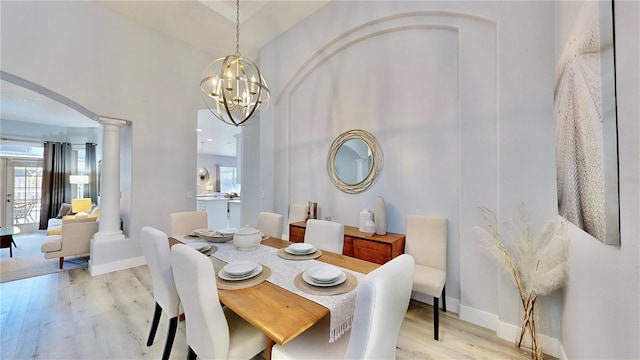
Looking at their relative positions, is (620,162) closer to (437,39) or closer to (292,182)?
(437,39)

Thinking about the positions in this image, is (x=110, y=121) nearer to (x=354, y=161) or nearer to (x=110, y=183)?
(x=110, y=183)

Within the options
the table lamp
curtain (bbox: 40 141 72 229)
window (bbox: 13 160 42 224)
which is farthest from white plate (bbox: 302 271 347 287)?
window (bbox: 13 160 42 224)

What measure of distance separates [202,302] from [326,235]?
124cm

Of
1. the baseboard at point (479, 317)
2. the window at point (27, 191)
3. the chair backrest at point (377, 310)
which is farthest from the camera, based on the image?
the window at point (27, 191)

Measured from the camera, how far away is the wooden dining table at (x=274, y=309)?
39.2 inches

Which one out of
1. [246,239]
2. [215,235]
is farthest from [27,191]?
[246,239]

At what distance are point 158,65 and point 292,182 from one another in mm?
2997

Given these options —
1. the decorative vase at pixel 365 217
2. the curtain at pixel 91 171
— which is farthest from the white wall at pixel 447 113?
the curtain at pixel 91 171

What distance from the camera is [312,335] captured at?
4.36 feet

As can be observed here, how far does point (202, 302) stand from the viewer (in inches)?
44.5

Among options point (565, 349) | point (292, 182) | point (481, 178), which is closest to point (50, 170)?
point (292, 182)

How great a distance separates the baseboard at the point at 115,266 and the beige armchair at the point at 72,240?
53 cm

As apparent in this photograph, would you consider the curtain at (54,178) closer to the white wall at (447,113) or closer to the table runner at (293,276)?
the white wall at (447,113)

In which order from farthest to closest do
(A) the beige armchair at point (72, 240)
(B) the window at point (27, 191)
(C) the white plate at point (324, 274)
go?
(B) the window at point (27, 191) → (A) the beige armchair at point (72, 240) → (C) the white plate at point (324, 274)
